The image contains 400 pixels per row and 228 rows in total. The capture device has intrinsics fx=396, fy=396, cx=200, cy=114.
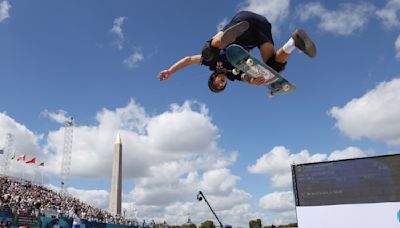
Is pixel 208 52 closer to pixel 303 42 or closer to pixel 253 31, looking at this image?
pixel 253 31

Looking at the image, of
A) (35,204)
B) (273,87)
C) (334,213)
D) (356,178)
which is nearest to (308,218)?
(334,213)

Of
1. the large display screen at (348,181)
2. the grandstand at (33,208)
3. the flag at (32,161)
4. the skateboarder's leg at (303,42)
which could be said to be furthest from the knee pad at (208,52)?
the flag at (32,161)

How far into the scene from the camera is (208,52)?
9164mm

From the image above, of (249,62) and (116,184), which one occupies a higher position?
(116,184)

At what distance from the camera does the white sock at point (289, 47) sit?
29.3 feet

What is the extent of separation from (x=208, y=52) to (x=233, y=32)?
78cm

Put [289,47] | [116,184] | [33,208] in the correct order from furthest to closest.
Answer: [116,184], [33,208], [289,47]

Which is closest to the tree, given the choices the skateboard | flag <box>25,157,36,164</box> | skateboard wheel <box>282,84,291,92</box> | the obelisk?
the obelisk

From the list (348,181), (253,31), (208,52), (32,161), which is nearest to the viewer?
(208,52)

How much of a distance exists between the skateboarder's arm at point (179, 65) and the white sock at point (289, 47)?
6.59 feet

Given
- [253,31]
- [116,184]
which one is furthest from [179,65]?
[116,184]

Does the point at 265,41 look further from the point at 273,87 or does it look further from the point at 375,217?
the point at 375,217

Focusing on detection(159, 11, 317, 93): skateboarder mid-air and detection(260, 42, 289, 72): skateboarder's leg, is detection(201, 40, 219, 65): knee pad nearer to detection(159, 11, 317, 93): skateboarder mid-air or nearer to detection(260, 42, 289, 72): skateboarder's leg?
detection(159, 11, 317, 93): skateboarder mid-air

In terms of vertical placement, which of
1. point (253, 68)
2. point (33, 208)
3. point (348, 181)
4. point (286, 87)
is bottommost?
point (33, 208)
